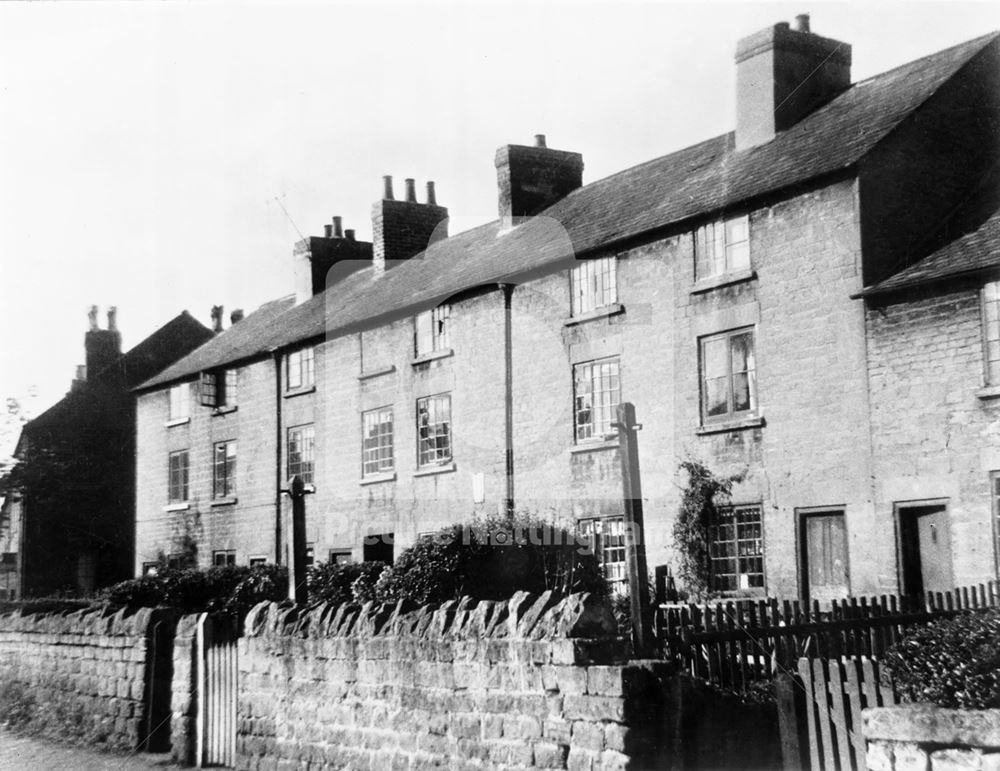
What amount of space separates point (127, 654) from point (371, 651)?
14.8 feet

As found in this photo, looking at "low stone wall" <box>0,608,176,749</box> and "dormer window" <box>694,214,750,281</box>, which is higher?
"dormer window" <box>694,214,750,281</box>

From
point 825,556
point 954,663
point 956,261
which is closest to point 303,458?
point 825,556

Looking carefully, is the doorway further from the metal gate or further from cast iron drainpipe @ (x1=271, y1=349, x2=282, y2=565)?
cast iron drainpipe @ (x1=271, y1=349, x2=282, y2=565)

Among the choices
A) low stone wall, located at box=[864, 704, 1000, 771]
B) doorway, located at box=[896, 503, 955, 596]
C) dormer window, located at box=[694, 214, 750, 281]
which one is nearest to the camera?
low stone wall, located at box=[864, 704, 1000, 771]

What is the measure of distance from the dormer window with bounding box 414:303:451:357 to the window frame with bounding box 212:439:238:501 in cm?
909

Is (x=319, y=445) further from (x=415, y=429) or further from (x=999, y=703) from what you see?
(x=999, y=703)

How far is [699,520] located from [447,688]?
11208mm

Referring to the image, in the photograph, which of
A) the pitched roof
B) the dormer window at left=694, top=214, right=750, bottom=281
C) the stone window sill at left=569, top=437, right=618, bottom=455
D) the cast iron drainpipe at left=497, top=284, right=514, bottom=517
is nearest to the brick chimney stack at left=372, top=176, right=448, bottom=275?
the pitched roof

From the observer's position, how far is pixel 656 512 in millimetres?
20312

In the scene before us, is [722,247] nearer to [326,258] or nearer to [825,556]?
[825,556]

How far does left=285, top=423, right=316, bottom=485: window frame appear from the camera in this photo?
29672 millimetres

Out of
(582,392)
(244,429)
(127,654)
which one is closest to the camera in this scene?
(127,654)

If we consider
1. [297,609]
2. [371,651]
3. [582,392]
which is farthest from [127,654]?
[582,392]

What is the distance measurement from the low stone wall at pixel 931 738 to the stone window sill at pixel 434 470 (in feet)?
61.3
